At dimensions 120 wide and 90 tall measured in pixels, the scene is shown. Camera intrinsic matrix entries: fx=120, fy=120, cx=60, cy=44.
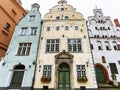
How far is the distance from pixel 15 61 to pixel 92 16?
1517cm

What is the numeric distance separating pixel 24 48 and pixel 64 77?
19.9 ft

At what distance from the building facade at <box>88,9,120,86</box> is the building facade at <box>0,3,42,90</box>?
8.60 metres

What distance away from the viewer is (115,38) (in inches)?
722

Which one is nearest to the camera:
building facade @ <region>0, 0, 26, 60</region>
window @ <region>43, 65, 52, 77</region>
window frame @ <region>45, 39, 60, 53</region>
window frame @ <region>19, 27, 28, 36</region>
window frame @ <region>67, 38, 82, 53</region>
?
window @ <region>43, 65, 52, 77</region>

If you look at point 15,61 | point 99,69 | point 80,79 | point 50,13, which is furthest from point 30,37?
point 99,69

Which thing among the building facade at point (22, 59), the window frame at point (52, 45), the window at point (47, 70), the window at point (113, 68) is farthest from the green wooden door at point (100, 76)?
the building facade at point (22, 59)

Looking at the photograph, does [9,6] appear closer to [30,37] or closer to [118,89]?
[30,37]

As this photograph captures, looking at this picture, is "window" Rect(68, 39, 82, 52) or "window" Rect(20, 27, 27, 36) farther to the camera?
"window" Rect(20, 27, 27, 36)

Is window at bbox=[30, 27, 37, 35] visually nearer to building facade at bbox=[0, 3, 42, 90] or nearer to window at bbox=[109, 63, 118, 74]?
building facade at bbox=[0, 3, 42, 90]

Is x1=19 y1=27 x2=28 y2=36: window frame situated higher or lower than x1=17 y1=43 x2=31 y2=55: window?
higher

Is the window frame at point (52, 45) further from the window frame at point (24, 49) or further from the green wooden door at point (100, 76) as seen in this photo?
the green wooden door at point (100, 76)

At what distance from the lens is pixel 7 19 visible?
1938cm

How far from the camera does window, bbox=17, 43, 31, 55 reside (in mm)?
14489

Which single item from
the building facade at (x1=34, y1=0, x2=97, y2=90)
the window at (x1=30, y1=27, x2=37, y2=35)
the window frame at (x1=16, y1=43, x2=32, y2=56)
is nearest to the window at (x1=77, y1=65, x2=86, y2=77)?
the building facade at (x1=34, y1=0, x2=97, y2=90)
